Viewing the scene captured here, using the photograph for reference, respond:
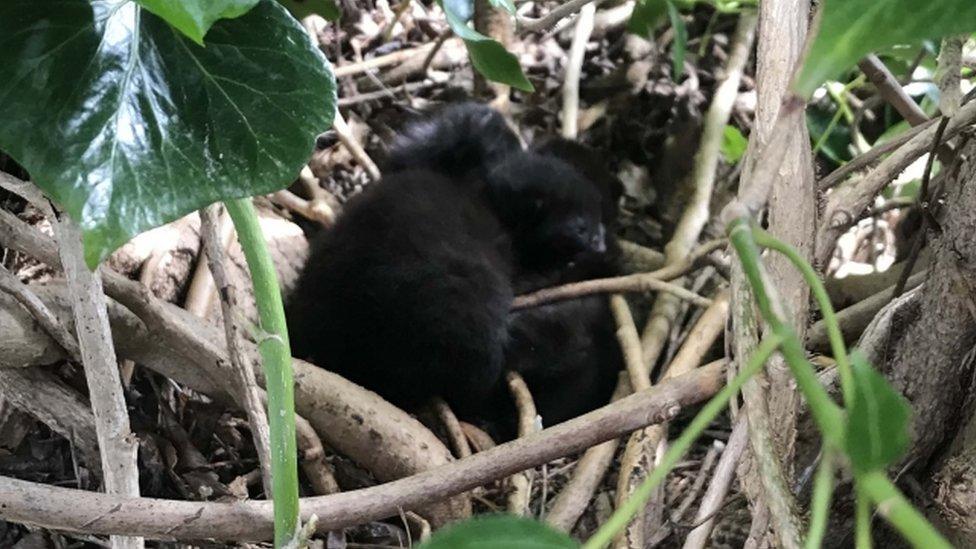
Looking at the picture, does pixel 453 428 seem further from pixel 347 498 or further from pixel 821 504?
pixel 821 504

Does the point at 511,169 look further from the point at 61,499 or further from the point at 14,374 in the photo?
the point at 61,499

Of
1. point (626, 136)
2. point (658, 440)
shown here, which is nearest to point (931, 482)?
point (658, 440)

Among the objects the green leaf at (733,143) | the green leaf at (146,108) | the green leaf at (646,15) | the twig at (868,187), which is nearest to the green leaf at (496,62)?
the green leaf at (146,108)

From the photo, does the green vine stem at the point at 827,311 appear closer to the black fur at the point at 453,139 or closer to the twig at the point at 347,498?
the twig at the point at 347,498

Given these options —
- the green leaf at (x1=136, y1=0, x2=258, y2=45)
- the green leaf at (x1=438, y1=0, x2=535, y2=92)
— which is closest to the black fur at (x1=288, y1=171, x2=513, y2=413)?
the green leaf at (x1=438, y1=0, x2=535, y2=92)

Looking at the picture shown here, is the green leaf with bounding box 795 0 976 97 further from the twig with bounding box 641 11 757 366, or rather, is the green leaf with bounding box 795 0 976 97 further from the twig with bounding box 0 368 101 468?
the twig with bounding box 641 11 757 366

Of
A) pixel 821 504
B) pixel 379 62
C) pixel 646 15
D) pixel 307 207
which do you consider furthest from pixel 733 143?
pixel 821 504
